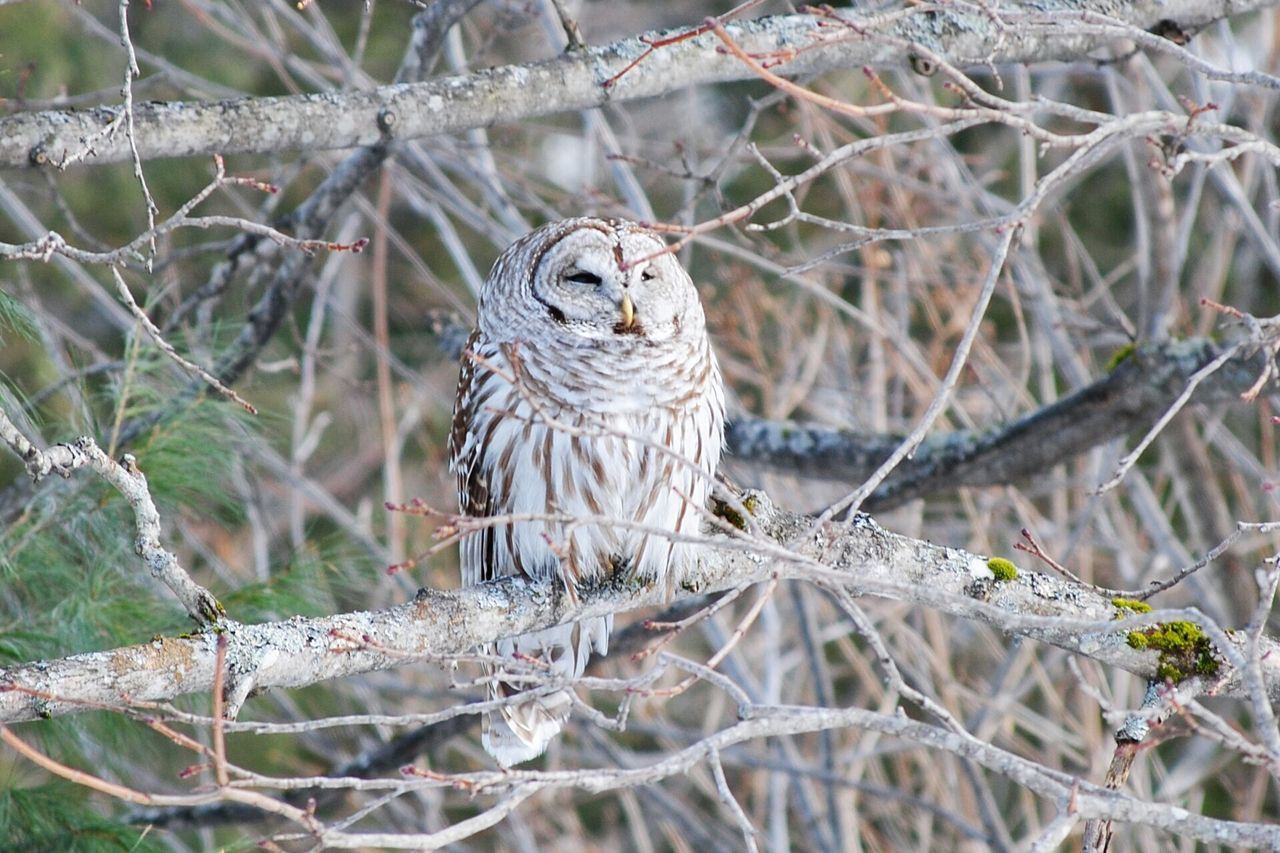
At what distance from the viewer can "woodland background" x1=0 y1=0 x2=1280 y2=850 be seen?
109 inches

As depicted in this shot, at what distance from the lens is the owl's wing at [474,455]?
14.4ft

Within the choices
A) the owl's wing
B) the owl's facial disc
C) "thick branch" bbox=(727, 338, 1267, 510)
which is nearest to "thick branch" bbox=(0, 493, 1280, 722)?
the owl's wing

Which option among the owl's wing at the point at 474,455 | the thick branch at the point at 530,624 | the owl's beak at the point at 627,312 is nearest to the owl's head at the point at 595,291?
the owl's beak at the point at 627,312

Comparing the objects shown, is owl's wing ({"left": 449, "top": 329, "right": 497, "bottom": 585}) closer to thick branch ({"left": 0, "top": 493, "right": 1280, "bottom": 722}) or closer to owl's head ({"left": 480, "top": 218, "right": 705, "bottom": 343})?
owl's head ({"left": 480, "top": 218, "right": 705, "bottom": 343})

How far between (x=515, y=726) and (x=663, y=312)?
1570mm

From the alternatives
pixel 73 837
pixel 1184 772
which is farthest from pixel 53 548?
pixel 1184 772

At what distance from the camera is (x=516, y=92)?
150 inches

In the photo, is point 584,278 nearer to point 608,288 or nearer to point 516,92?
point 608,288

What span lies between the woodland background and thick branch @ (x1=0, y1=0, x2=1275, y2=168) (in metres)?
0.01

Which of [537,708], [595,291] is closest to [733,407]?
[537,708]

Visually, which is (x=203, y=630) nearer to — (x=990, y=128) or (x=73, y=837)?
(x=73, y=837)

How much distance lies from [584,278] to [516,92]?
71 centimetres

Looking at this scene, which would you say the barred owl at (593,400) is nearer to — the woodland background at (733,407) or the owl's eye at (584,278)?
the owl's eye at (584,278)

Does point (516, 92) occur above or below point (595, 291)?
above
